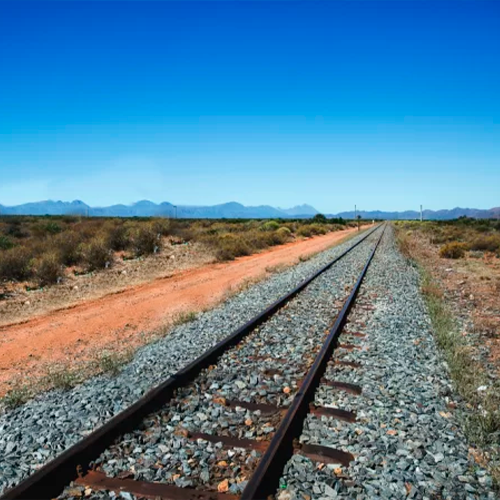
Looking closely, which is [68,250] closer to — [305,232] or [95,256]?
[95,256]

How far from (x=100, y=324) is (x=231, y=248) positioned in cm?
1485

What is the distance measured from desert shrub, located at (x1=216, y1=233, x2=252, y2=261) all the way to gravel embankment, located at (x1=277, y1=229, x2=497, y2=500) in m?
16.2

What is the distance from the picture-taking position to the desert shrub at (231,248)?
2338 cm

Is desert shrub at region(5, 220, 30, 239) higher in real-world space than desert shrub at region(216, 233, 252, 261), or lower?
higher

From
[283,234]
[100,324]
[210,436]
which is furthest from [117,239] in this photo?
[283,234]

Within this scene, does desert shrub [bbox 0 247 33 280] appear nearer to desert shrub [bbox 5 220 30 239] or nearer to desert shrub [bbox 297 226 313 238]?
desert shrub [bbox 5 220 30 239]

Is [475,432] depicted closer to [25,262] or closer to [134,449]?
[134,449]

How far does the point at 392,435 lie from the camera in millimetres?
4316

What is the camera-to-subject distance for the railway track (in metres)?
3.46

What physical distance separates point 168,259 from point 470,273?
1362cm

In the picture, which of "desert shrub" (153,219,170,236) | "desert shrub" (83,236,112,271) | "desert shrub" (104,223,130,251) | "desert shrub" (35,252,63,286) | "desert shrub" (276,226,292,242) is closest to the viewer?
"desert shrub" (35,252,63,286)

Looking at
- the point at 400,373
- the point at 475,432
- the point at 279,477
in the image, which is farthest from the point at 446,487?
the point at 400,373

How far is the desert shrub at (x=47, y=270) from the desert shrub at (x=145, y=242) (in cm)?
616

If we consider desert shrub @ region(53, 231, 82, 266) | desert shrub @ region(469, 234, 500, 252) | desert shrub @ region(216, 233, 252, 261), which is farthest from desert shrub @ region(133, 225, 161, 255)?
desert shrub @ region(469, 234, 500, 252)
